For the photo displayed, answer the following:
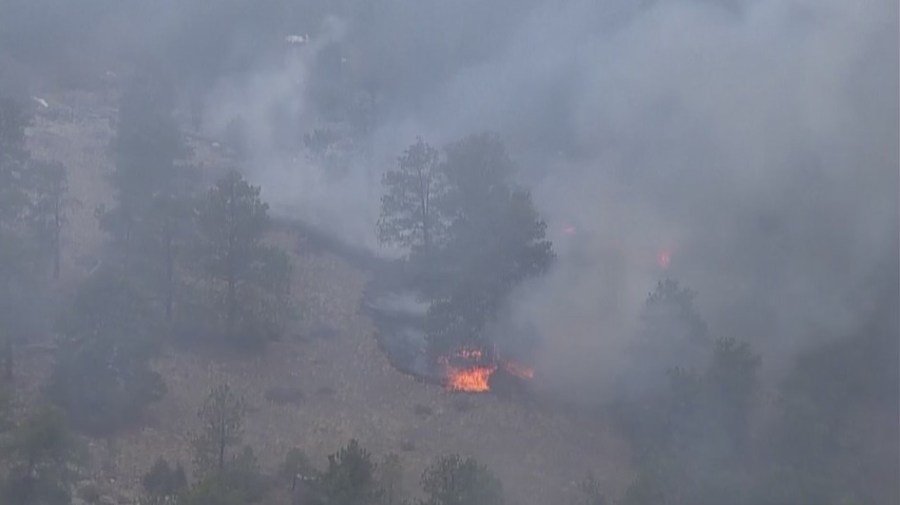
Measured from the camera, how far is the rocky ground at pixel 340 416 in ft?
81.9

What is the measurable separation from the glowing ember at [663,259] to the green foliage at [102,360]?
1835 centimetres

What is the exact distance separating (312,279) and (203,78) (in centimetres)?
2654

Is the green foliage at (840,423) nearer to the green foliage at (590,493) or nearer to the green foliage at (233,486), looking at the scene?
the green foliage at (590,493)

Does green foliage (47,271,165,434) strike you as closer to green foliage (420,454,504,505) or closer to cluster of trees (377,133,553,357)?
cluster of trees (377,133,553,357)

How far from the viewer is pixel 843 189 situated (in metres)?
38.2

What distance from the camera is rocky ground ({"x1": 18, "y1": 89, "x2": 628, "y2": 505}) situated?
982 inches

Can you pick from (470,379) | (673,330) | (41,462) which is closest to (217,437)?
(41,462)

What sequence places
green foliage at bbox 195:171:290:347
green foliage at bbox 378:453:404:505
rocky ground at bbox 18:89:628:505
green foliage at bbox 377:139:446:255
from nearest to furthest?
green foliage at bbox 378:453:404:505, rocky ground at bbox 18:89:628:505, green foliage at bbox 195:171:290:347, green foliage at bbox 377:139:446:255

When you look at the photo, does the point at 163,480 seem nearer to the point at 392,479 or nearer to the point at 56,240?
the point at 392,479

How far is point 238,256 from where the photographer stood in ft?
94.9

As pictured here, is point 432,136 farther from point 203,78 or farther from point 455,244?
point 455,244

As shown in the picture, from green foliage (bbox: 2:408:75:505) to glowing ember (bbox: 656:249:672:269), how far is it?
22.6 m

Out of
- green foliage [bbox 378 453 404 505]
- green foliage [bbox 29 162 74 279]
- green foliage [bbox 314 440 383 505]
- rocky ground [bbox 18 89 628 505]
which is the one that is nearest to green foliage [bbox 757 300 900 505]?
rocky ground [bbox 18 89 628 505]

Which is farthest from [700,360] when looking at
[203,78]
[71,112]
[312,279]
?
[203,78]
